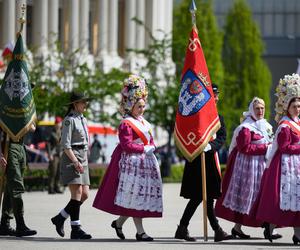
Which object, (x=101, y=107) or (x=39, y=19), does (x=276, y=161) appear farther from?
(x=39, y=19)

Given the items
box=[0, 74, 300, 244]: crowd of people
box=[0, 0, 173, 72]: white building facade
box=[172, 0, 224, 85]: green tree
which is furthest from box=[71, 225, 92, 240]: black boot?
box=[172, 0, 224, 85]: green tree

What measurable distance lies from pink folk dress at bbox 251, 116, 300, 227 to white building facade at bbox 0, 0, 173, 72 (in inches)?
1239

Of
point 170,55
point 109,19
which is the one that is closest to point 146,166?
point 170,55

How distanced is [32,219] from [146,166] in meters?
4.35

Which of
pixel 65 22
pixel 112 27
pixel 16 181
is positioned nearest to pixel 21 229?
pixel 16 181

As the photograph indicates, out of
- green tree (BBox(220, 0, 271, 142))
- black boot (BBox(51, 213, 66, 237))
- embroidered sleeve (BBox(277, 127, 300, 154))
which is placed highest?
green tree (BBox(220, 0, 271, 142))

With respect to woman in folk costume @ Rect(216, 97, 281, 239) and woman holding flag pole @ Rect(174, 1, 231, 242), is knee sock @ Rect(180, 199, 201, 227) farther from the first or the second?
woman in folk costume @ Rect(216, 97, 281, 239)

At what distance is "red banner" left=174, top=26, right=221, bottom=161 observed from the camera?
20.0 metres

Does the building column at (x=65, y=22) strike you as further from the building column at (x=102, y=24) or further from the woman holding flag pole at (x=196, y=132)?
the woman holding flag pole at (x=196, y=132)

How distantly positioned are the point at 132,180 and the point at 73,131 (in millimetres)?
916

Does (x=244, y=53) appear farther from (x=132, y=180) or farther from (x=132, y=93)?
(x=132, y=180)

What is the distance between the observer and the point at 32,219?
931 inches

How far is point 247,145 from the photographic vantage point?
20.3 meters

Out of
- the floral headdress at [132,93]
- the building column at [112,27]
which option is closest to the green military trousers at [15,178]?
the floral headdress at [132,93]
